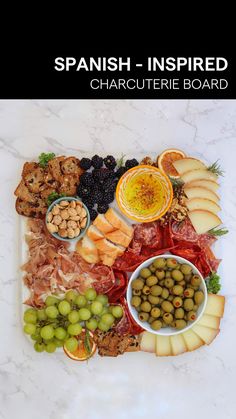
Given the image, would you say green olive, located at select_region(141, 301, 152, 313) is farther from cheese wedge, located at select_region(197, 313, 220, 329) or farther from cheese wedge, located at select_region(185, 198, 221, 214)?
cheese wedge, located at select_region(185, 198, 221, 214)

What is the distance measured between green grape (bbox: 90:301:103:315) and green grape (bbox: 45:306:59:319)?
151 mm

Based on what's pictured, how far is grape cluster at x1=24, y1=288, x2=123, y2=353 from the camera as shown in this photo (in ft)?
8.30

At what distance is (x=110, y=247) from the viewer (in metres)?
2.60

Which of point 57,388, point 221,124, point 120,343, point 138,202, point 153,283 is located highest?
point 221,124

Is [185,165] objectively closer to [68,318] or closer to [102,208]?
[102,208]

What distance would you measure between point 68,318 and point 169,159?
82cm

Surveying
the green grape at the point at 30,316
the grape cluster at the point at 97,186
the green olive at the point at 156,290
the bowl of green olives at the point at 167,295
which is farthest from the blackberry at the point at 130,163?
the green grape at the point at 30,316

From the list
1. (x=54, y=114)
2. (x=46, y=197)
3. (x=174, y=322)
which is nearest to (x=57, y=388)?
(x=174, y=322)

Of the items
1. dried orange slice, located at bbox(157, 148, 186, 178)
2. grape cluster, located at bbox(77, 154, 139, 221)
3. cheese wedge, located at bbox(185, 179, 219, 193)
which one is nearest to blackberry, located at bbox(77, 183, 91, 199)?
grape cluster, located at bbox(77, 154, 139, 221)

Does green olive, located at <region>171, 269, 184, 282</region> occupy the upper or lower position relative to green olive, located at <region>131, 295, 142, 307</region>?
upper

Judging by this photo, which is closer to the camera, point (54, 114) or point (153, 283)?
point (153, 283)
